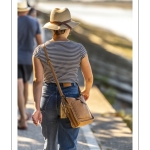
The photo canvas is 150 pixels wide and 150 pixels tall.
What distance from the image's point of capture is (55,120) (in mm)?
4801

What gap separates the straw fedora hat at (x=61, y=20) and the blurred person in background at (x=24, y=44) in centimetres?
226

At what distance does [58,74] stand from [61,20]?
1.54 ft

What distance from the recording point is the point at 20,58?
720 centimetres

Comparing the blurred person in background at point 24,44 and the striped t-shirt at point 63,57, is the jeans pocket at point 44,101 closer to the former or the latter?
the striped t-shirt at point 63,57

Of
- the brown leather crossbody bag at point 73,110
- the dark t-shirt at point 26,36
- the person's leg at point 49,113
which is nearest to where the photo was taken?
the brown leather crossbody bag at point 73,110

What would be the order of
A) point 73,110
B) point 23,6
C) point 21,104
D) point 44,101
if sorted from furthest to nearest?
point 23,6 → point 21,104 → point 44,101 → point 73,110

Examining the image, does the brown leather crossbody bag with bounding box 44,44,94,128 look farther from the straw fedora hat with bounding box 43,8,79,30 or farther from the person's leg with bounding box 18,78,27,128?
the person's leg with bounding box 18,78,27,128

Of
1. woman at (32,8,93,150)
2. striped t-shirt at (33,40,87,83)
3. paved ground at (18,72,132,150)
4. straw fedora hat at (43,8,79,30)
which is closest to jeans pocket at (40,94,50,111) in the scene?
woman at (32,8,93,150)

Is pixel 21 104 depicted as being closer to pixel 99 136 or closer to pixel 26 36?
pixel 26 36

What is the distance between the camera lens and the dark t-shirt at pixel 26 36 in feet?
23.3

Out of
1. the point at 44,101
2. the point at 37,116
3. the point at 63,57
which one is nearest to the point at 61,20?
the point at 63,57

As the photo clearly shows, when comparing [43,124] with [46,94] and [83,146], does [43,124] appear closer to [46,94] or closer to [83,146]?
[46,94]

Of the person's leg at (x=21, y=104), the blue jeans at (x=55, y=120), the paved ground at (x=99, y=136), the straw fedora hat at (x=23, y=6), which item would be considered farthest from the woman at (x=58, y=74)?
the straw fedora hat at (x=23, y=6)
